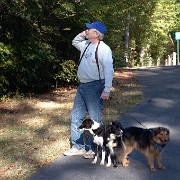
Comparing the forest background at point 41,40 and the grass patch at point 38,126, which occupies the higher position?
the forest background at point 41,40

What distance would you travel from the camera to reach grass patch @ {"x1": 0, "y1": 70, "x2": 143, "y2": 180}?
243 inches

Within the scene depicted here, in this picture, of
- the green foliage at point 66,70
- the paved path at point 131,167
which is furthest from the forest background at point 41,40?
the paved path at point 131,167

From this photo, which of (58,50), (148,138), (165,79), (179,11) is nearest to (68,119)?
(148,138)

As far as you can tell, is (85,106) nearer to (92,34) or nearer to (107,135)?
Answer: (107,135)

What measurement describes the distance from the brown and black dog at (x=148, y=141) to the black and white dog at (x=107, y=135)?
0.51ft

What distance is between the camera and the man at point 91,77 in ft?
18.7

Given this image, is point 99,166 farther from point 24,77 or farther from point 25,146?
point 24,77

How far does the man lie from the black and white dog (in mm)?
277

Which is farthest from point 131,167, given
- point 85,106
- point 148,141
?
point 85,106

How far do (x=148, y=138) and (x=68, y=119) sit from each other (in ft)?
11.9

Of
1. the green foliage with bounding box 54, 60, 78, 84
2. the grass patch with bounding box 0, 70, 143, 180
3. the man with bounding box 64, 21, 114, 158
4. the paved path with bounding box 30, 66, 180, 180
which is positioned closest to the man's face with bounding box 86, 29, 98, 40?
the man with bounding box 64, 21, 114, 158

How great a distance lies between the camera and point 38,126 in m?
8.45

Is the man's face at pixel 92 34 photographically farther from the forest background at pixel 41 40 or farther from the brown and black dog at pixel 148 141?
the forest background at pixel 41 40

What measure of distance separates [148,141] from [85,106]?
4.13ft
